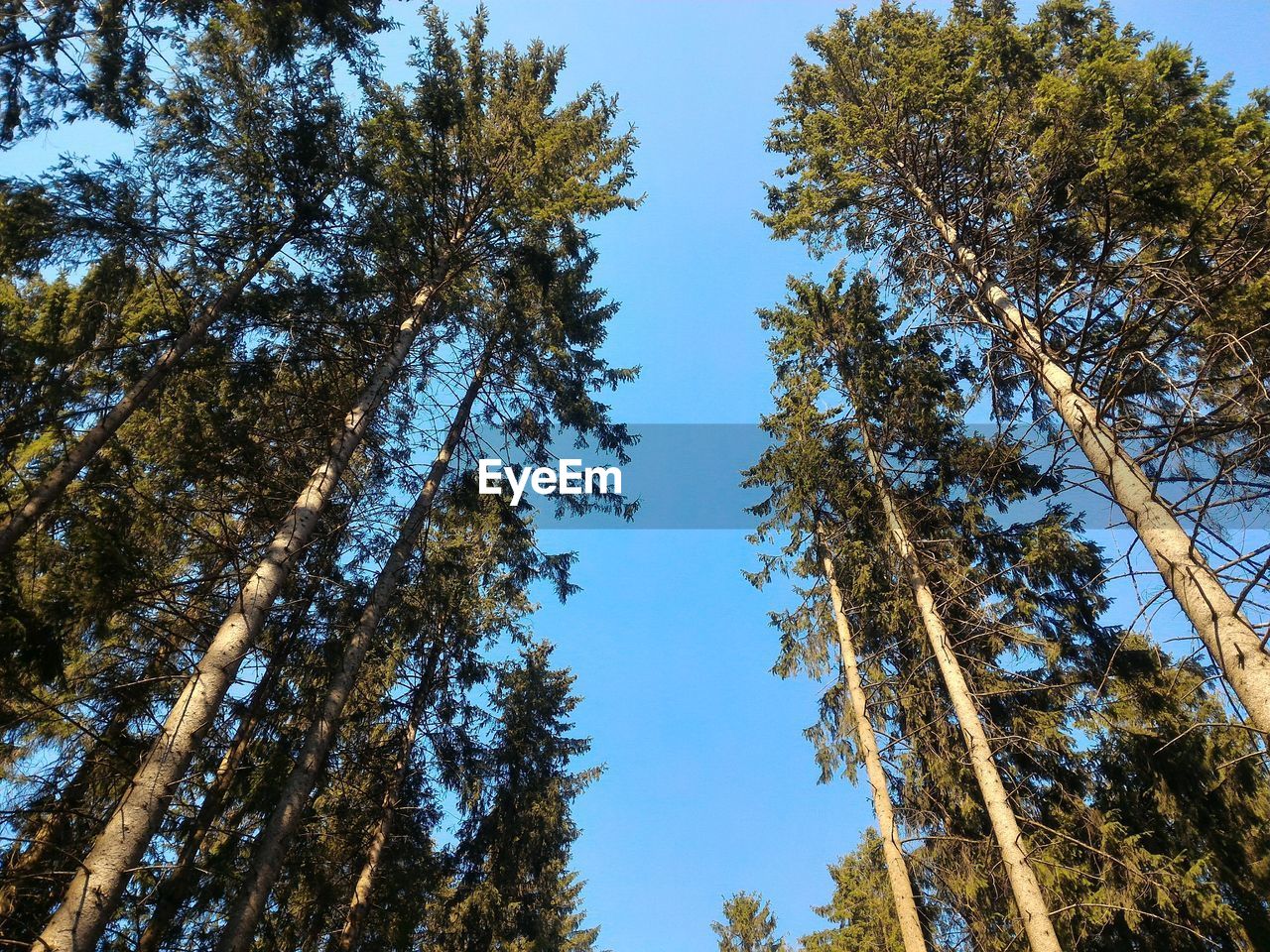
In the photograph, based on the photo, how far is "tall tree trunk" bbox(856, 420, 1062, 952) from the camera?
632 cm

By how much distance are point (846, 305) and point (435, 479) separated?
872 cm

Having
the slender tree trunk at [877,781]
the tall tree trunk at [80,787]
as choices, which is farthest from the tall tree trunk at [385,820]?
the slender tree trunk at [877,781]

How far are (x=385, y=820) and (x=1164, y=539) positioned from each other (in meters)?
10.1

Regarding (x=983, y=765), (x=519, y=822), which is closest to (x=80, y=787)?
(x=519, y=822)

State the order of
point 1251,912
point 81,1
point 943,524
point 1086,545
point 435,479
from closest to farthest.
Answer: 1. point 81,1
2. point 1251,912
3. point 435,479
4. point 1086,545
5. point 943,524

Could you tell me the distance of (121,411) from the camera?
7504 mm

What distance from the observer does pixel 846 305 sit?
12492 millimetres

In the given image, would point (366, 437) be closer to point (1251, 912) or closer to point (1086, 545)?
point (1086, 545)

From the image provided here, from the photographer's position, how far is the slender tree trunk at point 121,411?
639 centimetres

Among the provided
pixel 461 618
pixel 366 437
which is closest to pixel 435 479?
pixel 366 437

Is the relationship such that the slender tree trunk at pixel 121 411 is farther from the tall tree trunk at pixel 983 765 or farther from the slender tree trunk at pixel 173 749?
the tall tree trunk at pixel 983 765

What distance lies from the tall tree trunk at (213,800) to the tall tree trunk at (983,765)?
7577mm

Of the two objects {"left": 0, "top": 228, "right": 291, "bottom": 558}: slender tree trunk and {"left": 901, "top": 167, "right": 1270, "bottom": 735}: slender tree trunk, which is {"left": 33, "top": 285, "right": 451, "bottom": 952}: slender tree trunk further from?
{"left": 901, "top": 167, "right": 1270, "bottom": 735}: slender tree trunk

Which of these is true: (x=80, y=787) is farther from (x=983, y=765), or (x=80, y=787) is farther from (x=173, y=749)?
(x=983, y=765)
